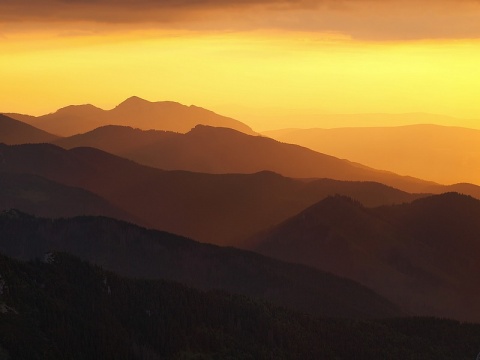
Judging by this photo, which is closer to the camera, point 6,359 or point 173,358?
point 6,359


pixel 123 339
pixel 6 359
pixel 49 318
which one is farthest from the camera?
pixel 123 339

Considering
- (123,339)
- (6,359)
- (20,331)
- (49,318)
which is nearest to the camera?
(6,359)

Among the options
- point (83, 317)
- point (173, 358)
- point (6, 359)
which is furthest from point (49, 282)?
point (6, 359)

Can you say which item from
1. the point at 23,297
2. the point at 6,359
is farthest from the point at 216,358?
the point at 6,359

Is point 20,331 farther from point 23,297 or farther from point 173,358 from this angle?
point 173,358

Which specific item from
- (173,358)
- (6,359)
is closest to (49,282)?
(173,358)

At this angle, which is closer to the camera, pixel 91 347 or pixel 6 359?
pixel 6 359

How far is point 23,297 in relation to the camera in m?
181

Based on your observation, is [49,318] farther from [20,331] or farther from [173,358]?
[173,358]

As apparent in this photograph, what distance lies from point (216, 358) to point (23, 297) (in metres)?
39.2

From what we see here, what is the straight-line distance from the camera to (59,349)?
559 ft

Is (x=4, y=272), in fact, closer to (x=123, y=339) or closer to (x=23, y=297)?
(x=23, y=297)

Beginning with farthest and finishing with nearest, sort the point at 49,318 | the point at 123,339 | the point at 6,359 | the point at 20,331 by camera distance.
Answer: the point at 123,339
the point at 49,318
the point at 20,331
the point at 6,359

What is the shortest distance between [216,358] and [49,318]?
36032 millimetres
